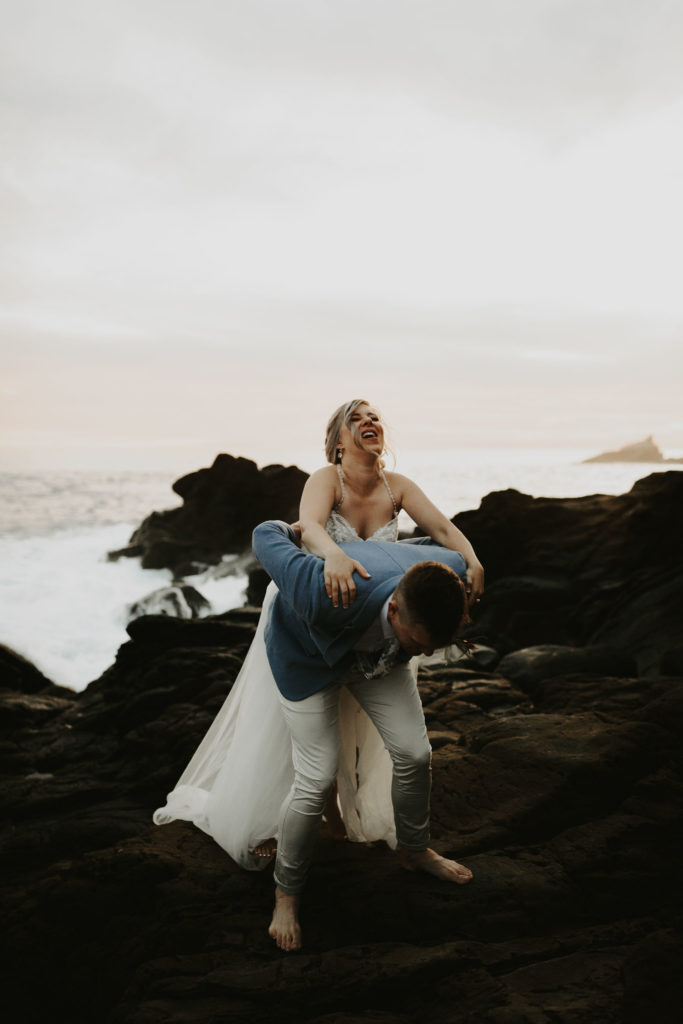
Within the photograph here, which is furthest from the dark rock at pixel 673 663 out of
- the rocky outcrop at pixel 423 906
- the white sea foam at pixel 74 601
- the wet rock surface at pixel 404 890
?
the white sea foam at pixel 74 601

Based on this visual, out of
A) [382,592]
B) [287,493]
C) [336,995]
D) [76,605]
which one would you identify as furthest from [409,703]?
[76,605]

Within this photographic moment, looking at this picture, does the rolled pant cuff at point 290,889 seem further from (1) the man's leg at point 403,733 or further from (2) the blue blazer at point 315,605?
(2) the blue blazer at point 315,605

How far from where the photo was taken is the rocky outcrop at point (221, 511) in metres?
19.8

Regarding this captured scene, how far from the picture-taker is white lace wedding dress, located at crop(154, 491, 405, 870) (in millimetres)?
3412

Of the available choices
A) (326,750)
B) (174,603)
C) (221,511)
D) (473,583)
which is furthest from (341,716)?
(221,511)

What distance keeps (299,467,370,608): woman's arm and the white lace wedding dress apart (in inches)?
5.4

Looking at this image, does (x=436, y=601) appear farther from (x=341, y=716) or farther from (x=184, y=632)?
(x=184, y=632)

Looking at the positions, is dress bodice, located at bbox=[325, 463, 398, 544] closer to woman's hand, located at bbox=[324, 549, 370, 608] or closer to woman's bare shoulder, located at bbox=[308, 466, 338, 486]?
woman's bare shoulder, located at bbox=[308, 466, 338, 486]

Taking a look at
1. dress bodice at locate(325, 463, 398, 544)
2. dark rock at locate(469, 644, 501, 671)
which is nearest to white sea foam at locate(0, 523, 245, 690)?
dark rock at locate(469, 644, 501, 671)

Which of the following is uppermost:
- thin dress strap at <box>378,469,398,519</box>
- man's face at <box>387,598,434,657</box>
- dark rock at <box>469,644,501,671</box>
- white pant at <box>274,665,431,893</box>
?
thin dress strap at <box>378,469,398,519</box>

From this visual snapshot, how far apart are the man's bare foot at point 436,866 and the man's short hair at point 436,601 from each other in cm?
141

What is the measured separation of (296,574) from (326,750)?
865mm

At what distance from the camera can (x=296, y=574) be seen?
2703mm

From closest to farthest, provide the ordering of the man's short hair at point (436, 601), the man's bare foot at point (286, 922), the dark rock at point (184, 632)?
the man's short hair at point (436, 601)
the man's bare foot at point (286, 922)
the dark rock at point (184, 632)
